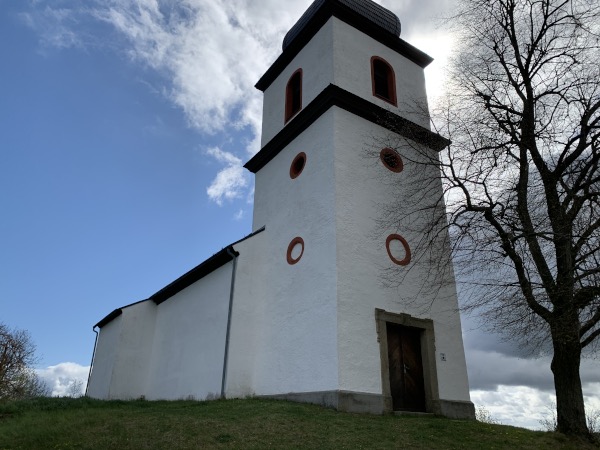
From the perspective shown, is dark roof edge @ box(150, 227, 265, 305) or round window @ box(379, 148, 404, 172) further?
Answer: dark roof edge @ box(150, 227, 265, 305)

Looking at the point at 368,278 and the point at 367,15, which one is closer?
the point at 368,278

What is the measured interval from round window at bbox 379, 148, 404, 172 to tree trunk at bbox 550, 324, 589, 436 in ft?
22.5

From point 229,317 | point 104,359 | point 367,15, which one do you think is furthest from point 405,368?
point 104,359

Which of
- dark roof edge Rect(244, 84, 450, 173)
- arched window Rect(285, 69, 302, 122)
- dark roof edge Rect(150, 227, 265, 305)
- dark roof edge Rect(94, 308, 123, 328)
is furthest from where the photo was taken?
dark roof edge Rect(94, 308, 123, 328)

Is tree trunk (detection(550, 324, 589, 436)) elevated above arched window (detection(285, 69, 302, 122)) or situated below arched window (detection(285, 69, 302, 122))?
below

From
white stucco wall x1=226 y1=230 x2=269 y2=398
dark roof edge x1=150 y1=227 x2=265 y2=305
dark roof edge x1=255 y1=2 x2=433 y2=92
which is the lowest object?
white stucco wall x1=226 y1=230 x2=269 y2=398

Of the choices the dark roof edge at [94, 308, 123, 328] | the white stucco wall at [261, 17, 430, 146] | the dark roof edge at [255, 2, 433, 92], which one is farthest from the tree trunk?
the dark roof edge at [94, 308, 123, 328]

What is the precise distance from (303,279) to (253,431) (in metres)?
5.19

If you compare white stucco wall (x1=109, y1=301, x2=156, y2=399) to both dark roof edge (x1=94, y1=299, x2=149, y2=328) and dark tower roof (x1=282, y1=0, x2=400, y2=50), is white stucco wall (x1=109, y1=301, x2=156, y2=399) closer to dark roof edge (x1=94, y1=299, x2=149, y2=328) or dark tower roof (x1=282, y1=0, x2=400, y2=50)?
dark roof edge (x1=94, y1=299, x2=149, y2=328)

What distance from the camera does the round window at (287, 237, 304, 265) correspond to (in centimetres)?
1402

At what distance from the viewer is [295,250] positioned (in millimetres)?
14320

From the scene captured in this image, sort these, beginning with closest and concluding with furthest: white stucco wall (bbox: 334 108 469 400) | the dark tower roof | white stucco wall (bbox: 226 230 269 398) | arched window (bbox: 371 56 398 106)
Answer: white stucco wall (bbox: 334 108 469 400) < white stucco wall (bbox: 226 230 269 398) < arched window (bbox: 371 56 398 106) < the dark tower roof

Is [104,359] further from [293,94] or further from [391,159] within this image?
[391,159]

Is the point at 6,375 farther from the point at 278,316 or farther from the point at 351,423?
the point at 351,423
